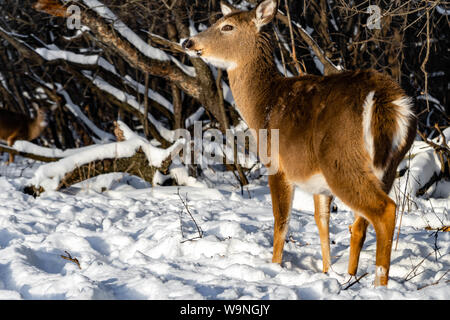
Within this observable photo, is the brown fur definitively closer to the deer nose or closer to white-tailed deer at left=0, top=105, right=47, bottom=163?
white-tailed deer at left=0, top=105, right=47, bottom=163

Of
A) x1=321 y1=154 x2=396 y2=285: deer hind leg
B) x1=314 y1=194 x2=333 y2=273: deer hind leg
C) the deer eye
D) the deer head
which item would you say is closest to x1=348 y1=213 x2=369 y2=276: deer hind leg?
x1=314 y1=194 x2=333 y2=273: deer hind leg

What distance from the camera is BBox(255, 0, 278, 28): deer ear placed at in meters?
4.68

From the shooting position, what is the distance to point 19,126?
11.9 metres

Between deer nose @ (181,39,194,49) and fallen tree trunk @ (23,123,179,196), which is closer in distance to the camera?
deer nose @ (181,39,194,49)

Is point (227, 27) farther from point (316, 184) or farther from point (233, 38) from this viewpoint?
point (316, 184)

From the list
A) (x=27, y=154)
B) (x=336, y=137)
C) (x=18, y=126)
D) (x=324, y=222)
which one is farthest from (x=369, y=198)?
(x=18, y=126)

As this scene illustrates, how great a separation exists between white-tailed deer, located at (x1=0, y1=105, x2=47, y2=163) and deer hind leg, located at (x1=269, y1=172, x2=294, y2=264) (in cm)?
911

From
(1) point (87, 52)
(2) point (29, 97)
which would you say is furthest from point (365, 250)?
(2) point (29, 97)

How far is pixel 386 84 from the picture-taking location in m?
3.47

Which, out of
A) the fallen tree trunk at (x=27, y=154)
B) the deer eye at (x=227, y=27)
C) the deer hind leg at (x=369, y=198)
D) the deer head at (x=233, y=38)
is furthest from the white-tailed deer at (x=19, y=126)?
the deer hind leg at (x=369, y=198)

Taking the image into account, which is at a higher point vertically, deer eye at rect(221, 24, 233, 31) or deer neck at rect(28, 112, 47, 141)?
deer eye at rect(221, 24, 233, 31)

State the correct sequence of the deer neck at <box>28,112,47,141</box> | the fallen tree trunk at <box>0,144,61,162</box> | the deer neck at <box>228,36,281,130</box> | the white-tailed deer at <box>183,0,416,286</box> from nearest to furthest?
the white-tailed deer at <box>183,0,416,286</box>
the deer neck at <box>228,36,281,130</box>
the fallen tree trunk at <box>0,144,61,162</box>
the deer neck at <box>28,112,47,141</box>

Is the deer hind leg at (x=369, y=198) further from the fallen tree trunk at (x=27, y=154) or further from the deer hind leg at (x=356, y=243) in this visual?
the fallen tree trunk at (x=27, y=154)

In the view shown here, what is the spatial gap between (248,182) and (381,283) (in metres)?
4.61
